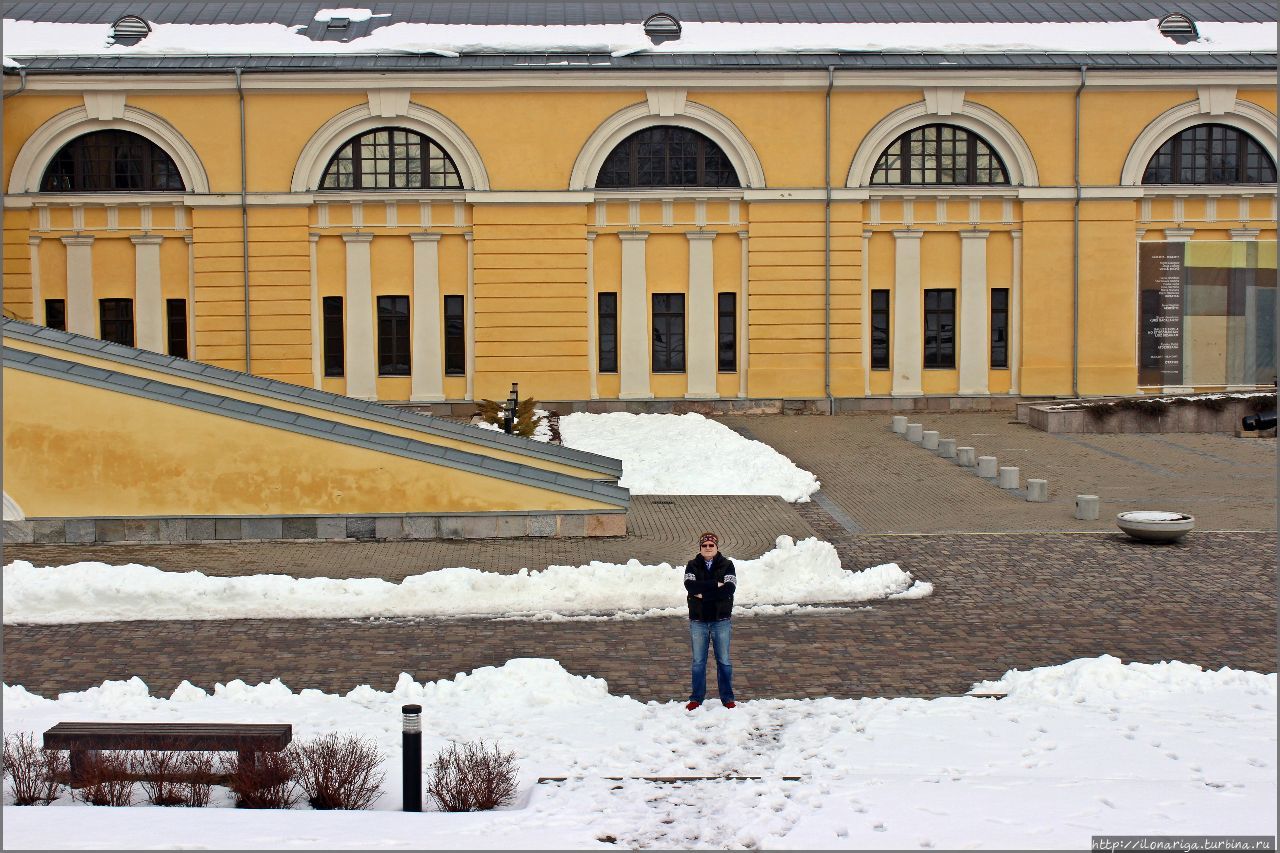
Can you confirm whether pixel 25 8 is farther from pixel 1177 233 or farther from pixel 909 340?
pixel 1177 233

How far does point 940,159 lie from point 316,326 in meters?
14.8

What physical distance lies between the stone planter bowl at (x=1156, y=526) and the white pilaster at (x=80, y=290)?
947 inches

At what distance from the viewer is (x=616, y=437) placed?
27.8 meters

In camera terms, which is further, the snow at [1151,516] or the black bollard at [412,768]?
the snow at [1151,516]

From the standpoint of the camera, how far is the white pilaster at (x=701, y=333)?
33.8 m

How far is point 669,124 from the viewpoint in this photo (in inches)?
1312

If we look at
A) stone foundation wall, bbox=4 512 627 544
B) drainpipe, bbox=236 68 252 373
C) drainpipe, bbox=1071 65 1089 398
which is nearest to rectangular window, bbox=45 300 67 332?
drainpipe, bbox=236 68 252 373

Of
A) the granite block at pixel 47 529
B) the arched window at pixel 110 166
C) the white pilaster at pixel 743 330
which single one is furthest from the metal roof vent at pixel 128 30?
the granite block at pixel 47 529

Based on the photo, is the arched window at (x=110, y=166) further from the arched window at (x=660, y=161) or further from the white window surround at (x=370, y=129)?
the arched window at (x=660, y=161)

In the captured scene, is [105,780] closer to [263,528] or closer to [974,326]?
[263,528]

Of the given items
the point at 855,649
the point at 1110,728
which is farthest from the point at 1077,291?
the point at 1110,728

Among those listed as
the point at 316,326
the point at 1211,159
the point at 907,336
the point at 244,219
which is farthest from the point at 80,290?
the point at 1211,159

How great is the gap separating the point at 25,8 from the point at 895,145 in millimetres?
21230

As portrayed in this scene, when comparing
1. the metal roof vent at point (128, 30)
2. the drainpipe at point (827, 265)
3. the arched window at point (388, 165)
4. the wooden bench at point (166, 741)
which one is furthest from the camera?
the metal roof vent at point (128, 30)
